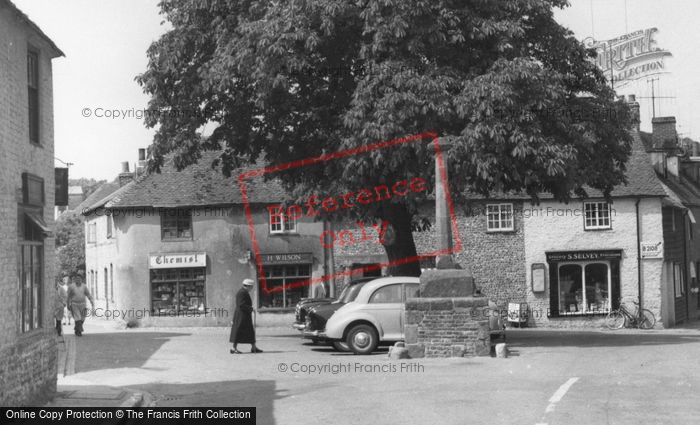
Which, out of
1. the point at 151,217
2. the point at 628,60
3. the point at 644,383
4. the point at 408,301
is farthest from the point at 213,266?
the point at 628,60

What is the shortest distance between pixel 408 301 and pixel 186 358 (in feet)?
16.1

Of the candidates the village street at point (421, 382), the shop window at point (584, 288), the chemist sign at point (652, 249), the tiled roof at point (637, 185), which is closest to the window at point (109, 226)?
the tiled roof at point (637, 185)

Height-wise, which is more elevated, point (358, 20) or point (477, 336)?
point (358, 20)

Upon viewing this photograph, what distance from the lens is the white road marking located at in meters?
11.3

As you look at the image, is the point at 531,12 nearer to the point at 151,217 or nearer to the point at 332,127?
the point at 332,127

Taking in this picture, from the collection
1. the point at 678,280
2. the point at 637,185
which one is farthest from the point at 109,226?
the point at 678,280

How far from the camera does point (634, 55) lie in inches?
3095

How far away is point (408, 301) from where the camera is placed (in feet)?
61.4

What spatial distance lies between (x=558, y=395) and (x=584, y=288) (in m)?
27.2

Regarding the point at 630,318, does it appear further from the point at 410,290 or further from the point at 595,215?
the point at 410,290

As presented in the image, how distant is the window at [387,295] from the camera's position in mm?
20188

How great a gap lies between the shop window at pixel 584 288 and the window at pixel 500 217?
110 inches

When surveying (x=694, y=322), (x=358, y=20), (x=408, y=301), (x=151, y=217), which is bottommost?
(x=694, y=322)

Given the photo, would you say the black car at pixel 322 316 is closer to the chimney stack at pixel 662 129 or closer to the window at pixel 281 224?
the window at pixel 281 224
